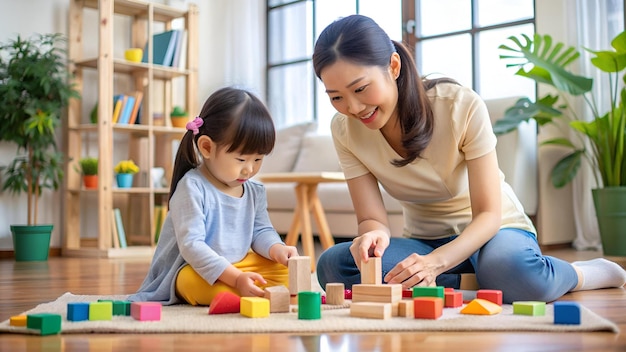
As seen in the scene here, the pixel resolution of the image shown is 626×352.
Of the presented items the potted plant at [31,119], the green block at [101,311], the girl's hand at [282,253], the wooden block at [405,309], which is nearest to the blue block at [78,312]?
the green block at [101,311]

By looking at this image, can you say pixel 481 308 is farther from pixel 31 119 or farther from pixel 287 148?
pixel 287 148

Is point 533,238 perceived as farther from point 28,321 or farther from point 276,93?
point 276,93

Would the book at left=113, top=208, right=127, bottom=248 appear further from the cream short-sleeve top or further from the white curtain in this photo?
the cream short-sleeve top

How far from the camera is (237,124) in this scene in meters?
1.79

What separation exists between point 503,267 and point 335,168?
3.19m

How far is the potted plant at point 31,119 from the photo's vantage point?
4.11 metres

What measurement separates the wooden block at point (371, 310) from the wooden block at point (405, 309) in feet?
0.10

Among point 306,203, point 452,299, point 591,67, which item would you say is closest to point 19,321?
point 452,299

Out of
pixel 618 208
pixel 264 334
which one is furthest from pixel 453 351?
pixel 618 208

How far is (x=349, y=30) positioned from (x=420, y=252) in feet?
2.10

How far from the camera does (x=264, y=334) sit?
51.5 inches

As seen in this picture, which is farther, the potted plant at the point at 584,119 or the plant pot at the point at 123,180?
the plant pot at the point at 123,180

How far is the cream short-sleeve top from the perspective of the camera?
1.81 m

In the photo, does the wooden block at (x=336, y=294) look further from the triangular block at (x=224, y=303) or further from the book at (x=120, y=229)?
the book at (x=120, y=229)
